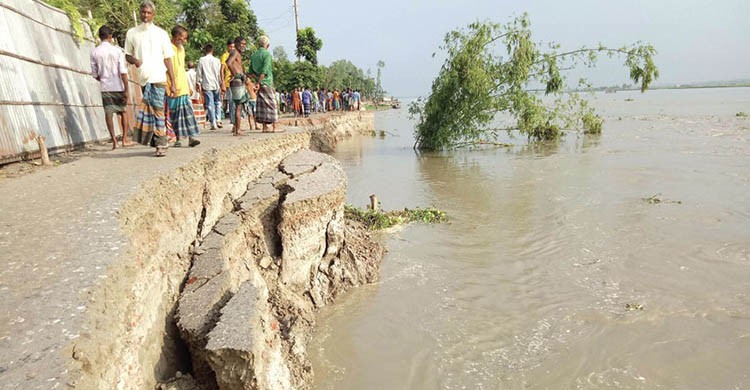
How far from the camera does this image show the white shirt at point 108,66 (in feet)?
18.0

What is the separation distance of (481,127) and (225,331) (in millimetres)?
15467

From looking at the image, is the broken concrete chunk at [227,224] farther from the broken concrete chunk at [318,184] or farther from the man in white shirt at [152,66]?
the man in white shirt at [152,66]

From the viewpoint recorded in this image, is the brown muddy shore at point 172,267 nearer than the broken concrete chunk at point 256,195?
Yes

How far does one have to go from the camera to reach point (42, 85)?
18.1 feet

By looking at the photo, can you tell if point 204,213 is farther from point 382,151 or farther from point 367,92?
point 367,92

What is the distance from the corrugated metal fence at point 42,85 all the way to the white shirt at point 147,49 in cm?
133

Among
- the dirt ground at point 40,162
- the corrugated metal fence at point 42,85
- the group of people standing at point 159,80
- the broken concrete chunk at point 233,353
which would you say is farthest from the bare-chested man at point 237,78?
the broken concrete chunk at point 233,353

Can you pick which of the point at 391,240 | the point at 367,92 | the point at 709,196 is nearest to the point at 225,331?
the point at 391,240

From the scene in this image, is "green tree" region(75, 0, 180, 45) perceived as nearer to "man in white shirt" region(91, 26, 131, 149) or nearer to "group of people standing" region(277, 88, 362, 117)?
"group of people standing" region(277, 88, 362, 117)

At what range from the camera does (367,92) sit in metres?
72.5

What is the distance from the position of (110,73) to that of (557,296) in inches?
227

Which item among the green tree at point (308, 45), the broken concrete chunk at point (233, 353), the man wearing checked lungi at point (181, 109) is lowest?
the broken concrete chunk at point (233, 353)

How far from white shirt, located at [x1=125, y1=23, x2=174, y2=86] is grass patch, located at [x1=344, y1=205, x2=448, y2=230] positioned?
Result: 3.44 m

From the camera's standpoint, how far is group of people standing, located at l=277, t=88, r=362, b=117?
19.8 m
